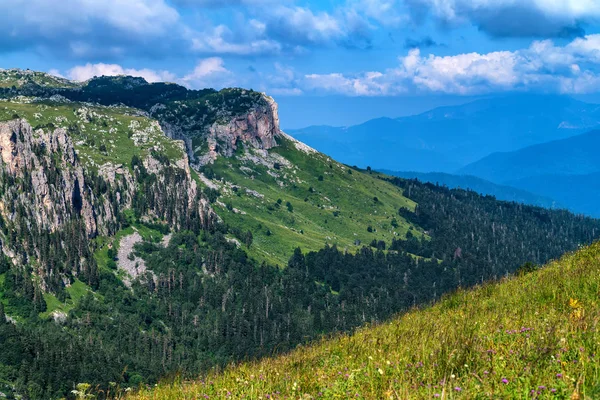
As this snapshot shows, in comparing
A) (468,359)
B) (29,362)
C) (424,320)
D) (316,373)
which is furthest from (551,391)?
(29,362)

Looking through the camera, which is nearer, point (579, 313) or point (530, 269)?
point (579, 313)

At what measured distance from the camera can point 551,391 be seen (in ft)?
20.5

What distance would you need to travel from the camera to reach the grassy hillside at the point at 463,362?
270 inches

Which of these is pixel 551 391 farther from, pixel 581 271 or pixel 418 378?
pixel 581 271

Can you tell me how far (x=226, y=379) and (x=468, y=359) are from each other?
5.09m

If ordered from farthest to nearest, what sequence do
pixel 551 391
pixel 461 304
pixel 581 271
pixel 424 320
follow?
pixel 461 304
pixel 581 271
pixel 424 320
pixel 551 391

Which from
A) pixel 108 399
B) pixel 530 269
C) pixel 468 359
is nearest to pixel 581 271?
pixel 530 269

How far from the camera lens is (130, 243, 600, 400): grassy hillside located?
685 cm

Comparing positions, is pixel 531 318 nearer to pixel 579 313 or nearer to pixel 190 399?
pixel 579 313

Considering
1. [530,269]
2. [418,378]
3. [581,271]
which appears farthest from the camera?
[530,269]

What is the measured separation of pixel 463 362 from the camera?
8.26m

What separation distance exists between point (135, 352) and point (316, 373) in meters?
203

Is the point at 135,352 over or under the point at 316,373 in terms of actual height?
under

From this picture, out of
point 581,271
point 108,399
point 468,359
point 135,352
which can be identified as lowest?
point 135,352
